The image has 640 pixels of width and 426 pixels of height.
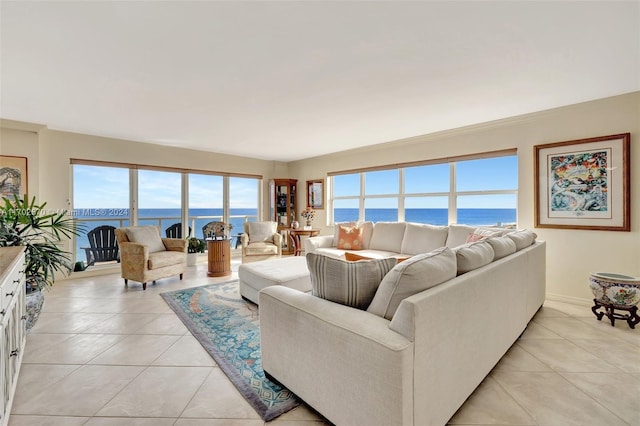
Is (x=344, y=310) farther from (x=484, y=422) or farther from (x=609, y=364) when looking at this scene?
(x=609, y=364)

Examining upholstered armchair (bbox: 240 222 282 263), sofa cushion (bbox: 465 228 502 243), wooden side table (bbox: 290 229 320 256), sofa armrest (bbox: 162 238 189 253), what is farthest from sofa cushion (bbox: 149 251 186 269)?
sofa cushion (bbox: 465 228 502 243)

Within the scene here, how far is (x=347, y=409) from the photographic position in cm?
131

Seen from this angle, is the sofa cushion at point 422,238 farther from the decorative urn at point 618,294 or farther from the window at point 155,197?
the window at point 155,197

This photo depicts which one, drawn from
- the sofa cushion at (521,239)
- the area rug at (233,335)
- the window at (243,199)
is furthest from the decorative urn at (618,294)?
the window at (243,199)

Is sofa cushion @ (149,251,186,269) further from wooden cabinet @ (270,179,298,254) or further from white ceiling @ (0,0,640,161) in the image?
wooden cabinet @ (270,179,298,254)

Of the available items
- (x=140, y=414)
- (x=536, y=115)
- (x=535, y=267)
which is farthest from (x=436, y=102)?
(x=140, y=414)

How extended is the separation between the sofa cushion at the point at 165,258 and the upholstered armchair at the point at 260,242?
3.49 ft

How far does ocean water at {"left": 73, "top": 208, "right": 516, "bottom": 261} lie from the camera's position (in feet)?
13.7

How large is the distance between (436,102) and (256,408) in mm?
3238

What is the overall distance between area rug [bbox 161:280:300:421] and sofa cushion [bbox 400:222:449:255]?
2.36 meters

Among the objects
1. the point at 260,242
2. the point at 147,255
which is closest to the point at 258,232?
the point at 260,242

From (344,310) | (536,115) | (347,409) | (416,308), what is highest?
(536,115)

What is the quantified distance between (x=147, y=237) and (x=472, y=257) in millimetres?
4488

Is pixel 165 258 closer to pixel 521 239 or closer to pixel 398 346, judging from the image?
pixel 398 346
